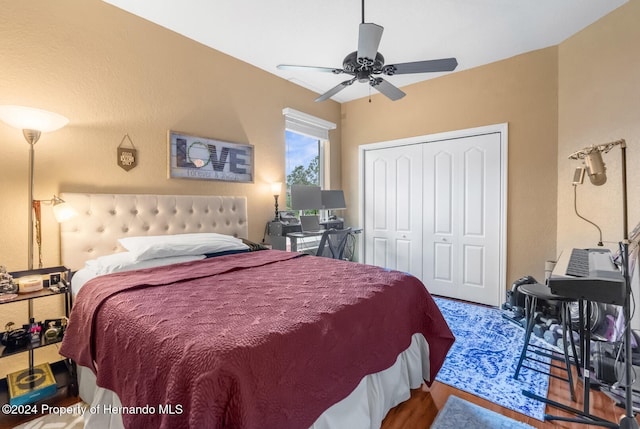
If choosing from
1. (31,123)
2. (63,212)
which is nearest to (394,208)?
(63,212)

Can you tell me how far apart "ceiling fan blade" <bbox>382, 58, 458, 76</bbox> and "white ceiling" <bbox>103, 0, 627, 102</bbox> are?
2.21 feet

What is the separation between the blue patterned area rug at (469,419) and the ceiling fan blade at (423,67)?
7.29ft

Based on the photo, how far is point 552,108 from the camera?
306 cm

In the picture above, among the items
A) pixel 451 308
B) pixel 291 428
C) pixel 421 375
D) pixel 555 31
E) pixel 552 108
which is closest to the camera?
pixel 291 428

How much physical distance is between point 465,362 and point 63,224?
318cm

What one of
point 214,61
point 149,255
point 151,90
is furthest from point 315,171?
point 149,255

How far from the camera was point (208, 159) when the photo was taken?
3008 millimetres

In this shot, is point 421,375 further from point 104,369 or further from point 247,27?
point 247,27

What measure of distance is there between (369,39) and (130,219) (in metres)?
2.29

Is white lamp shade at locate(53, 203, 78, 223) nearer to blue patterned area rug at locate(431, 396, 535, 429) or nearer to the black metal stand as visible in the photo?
blue patterned area rug at locate(431, 396, 535, 429)

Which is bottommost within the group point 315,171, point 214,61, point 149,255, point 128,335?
point 128,335

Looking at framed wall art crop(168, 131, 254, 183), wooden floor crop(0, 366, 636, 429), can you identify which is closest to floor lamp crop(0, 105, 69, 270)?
framed wall art crop(168, 131, 254, 183)

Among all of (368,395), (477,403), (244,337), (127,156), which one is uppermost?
(127,156)

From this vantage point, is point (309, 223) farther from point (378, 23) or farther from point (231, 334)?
point (231, 334)
